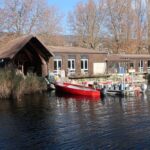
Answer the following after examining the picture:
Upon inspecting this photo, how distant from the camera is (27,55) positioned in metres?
50.9

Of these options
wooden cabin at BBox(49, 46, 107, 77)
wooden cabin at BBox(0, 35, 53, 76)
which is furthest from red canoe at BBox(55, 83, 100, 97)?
wooden cabin at BBox(49, 46, 107, 77)

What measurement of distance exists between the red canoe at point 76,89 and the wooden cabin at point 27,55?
21.6ft

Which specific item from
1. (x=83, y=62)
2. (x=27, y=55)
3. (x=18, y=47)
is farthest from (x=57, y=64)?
(x=18, y=47)

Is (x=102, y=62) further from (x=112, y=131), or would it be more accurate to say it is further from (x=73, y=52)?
(x=112, y=131)

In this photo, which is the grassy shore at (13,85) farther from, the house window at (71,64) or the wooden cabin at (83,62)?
the house window at (71,64)

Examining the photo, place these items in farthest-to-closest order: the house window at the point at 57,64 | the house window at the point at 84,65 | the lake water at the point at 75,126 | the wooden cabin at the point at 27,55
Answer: the house window at the point at 84,65, the house window at the point at 57,64, the wooden cabin at the point at 27,55, the lake water at the point at 75,126

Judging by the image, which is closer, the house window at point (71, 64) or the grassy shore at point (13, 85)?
the grassy shore at point (13, 85)

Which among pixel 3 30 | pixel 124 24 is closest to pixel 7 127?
pixel 3 30

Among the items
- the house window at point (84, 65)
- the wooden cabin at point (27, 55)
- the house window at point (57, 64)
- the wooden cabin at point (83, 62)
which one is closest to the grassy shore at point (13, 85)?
the wooden cabin at point (27, 55)

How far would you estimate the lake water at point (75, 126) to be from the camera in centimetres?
1691

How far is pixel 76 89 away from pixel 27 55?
43.1ft

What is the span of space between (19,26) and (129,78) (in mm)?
28174

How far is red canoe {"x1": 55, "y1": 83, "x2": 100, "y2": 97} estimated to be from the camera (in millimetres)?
38594

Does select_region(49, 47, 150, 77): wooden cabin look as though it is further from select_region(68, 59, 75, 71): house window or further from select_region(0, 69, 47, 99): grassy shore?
select_region(0, 69, 47, 99): grassy shore
